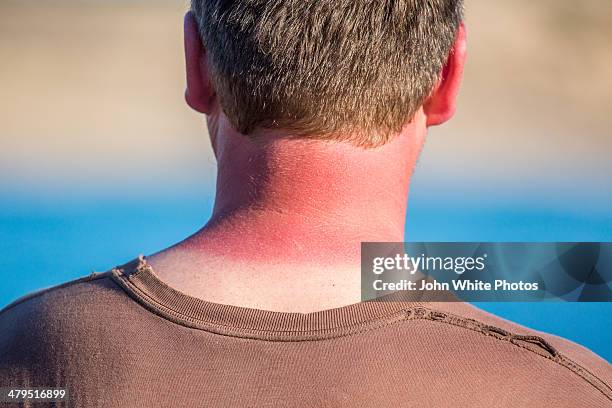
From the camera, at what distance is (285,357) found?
2.90 feet

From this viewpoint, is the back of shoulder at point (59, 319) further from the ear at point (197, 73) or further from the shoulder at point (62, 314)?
the ear at point (197, 73)

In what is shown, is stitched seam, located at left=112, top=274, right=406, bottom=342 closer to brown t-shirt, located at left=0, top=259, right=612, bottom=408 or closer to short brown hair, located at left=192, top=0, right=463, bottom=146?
brown t-shirt, located at left=0, top=259, right=612, bottom=408

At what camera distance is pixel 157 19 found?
25.2 ft

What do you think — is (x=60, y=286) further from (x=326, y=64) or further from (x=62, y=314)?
(x=326, y=64)

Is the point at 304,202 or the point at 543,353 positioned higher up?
the point at 304,202

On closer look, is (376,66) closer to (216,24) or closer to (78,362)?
(216,24)

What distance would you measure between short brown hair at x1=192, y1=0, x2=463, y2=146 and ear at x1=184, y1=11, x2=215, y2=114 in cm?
7

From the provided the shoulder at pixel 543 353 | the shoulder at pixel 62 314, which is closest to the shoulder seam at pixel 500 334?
the shoulder at pixel 543 353

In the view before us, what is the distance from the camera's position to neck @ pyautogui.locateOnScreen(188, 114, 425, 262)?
0.98 metres

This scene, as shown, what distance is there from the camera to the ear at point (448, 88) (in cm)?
110

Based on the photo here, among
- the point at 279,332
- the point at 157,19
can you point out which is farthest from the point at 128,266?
the point at 157,19
